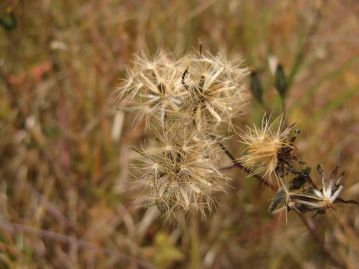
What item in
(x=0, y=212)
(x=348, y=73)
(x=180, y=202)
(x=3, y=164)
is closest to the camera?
(x=180, y=202)

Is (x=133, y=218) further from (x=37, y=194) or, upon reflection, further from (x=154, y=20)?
(x=154, y=20)

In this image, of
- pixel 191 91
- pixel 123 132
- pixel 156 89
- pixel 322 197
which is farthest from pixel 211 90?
pixel 123 132

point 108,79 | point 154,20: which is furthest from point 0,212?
point 154,20

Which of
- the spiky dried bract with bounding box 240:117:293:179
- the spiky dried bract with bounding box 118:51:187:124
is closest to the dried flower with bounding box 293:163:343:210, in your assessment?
the spiky dried bract with bounding box 240:117:293:179

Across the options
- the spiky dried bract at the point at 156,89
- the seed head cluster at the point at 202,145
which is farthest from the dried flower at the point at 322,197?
the spiky dried bract at the point at 156,89

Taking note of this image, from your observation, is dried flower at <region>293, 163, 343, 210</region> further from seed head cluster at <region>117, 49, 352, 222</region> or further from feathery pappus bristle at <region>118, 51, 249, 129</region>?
feathery pappus bristle at <region>118, 51, 249, 129</region>

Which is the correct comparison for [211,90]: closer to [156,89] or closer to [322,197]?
[156,89]

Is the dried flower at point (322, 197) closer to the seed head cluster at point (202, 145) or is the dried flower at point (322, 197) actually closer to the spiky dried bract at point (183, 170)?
the seed head cluster at point (202, 145)
